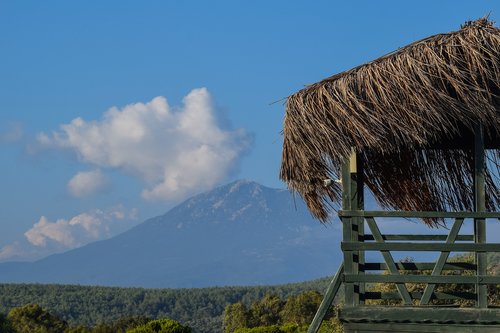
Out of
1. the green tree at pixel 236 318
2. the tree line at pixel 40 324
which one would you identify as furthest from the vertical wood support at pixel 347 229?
the green tree at pixel 236 318

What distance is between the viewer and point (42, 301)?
77375 millimetres

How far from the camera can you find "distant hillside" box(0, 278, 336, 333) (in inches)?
2985

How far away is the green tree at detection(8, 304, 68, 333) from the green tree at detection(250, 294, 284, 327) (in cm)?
1008

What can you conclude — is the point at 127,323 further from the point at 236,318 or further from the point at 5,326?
the point at 5,326

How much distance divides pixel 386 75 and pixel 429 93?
44cm

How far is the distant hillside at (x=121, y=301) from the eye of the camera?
7581 cm

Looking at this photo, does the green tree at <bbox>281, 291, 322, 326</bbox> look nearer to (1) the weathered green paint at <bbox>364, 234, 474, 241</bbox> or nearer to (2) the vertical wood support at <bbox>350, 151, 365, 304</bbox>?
Answer: (1) the weathered green paint at <bbox>364, 234, 474, 241</bbox>

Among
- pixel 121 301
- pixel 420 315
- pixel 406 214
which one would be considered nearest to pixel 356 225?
pixel 406 214

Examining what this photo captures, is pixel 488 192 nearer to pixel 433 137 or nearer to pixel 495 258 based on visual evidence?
pixel 433 137

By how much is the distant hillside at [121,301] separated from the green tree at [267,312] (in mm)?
20785

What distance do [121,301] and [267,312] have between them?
31914 mm

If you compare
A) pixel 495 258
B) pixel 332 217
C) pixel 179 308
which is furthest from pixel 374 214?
pixel 179 308

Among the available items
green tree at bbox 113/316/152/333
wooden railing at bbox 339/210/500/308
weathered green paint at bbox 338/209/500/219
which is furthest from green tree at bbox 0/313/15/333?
weathered green paint at bbox 338/209/500/219

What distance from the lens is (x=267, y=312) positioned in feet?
166
